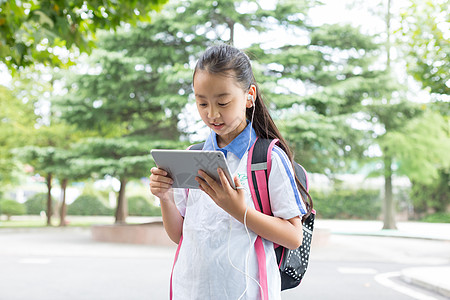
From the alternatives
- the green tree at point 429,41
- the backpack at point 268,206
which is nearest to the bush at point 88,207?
the green tree at point 429,41

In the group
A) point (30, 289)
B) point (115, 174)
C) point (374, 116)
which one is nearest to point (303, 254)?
point (30, 289)

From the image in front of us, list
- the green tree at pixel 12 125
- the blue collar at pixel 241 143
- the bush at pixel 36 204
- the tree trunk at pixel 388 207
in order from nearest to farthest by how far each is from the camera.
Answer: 1. the blue collar at pixel 241 143
2. the green tree at pixel 12 125
3. the tree trunk at pixel 388 207
4. the bush at pixel 36 204

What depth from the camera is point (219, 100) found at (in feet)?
5.76

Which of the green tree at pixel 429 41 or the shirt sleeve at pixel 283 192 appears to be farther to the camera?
the green tree at pixel 429 41

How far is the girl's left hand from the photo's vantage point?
1616mm

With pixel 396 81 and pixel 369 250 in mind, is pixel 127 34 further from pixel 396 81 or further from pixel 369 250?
pixel 369 250

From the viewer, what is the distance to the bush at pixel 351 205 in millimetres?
29469

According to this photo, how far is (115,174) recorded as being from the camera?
15219mm

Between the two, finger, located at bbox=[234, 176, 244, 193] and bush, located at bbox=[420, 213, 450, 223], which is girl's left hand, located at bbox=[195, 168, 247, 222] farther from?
bush, located at bbox=[420, 213, 450, 223]

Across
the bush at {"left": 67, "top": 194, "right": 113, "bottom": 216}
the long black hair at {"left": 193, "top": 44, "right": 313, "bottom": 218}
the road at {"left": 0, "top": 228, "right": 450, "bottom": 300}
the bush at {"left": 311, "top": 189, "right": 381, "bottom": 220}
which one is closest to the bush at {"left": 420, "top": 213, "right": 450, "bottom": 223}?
the bush at {"left": 311, "top": 189, "right": 381, "bottom": 220}

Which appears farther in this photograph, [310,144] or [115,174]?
[115,174]

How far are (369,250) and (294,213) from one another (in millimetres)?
12954

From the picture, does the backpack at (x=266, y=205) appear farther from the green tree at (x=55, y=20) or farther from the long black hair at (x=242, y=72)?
the green tree at (x=55, y=20)

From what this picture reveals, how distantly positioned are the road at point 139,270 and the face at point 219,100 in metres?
5.79
